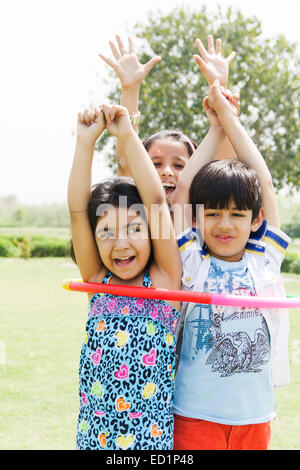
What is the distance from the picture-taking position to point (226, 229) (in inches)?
104

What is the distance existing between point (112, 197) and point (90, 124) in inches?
14.2

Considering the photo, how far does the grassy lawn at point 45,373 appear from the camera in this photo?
475cm

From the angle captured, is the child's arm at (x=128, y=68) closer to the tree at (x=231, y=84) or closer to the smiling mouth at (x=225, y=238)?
the smiling mouth at (x=225, y=238)

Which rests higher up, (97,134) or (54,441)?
(97,134)

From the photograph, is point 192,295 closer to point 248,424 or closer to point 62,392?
point 248,424

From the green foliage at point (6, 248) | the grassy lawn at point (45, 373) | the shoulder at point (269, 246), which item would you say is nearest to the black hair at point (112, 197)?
the shoulder at point (269, 246)

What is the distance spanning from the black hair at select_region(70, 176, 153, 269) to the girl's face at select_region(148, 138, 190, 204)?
747mm

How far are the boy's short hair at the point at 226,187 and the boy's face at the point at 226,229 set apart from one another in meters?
0.03

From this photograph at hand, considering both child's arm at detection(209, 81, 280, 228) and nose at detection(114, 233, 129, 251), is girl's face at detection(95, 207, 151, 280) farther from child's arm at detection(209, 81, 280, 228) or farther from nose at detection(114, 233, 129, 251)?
child's arm at detection(209, 81, 280, 228)

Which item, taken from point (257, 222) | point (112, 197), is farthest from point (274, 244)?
point (112, 197)

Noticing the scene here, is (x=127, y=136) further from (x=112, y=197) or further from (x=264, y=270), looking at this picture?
(x=264, y=270)

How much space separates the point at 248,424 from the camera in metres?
2.61
